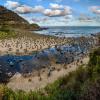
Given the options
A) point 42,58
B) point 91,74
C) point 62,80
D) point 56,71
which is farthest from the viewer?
point 42,58

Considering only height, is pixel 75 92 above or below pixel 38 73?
above

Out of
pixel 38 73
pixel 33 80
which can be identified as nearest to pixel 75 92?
pixel 33 80

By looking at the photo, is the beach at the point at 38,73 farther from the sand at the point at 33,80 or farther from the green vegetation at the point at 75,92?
the green vegetation at the point at 75,92

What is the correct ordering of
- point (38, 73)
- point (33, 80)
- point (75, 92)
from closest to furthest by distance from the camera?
point (75, 92) < point (33, 80) < point (38, 73)

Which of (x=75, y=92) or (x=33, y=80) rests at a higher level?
(x=75, y=92)

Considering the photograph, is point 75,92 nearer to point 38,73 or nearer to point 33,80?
point 33,80

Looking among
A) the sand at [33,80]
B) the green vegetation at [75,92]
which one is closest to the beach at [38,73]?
the sand at [33,80]

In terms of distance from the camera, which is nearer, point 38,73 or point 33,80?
point 33,80

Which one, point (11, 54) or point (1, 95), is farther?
point (11, 54)

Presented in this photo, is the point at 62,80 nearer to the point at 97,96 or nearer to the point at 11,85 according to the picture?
the point at 11,85

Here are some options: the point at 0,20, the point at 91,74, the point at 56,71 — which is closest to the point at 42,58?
the point at 56,71

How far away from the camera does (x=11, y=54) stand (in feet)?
122

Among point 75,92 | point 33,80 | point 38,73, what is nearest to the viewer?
point 75,92

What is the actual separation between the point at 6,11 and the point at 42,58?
125 meters
